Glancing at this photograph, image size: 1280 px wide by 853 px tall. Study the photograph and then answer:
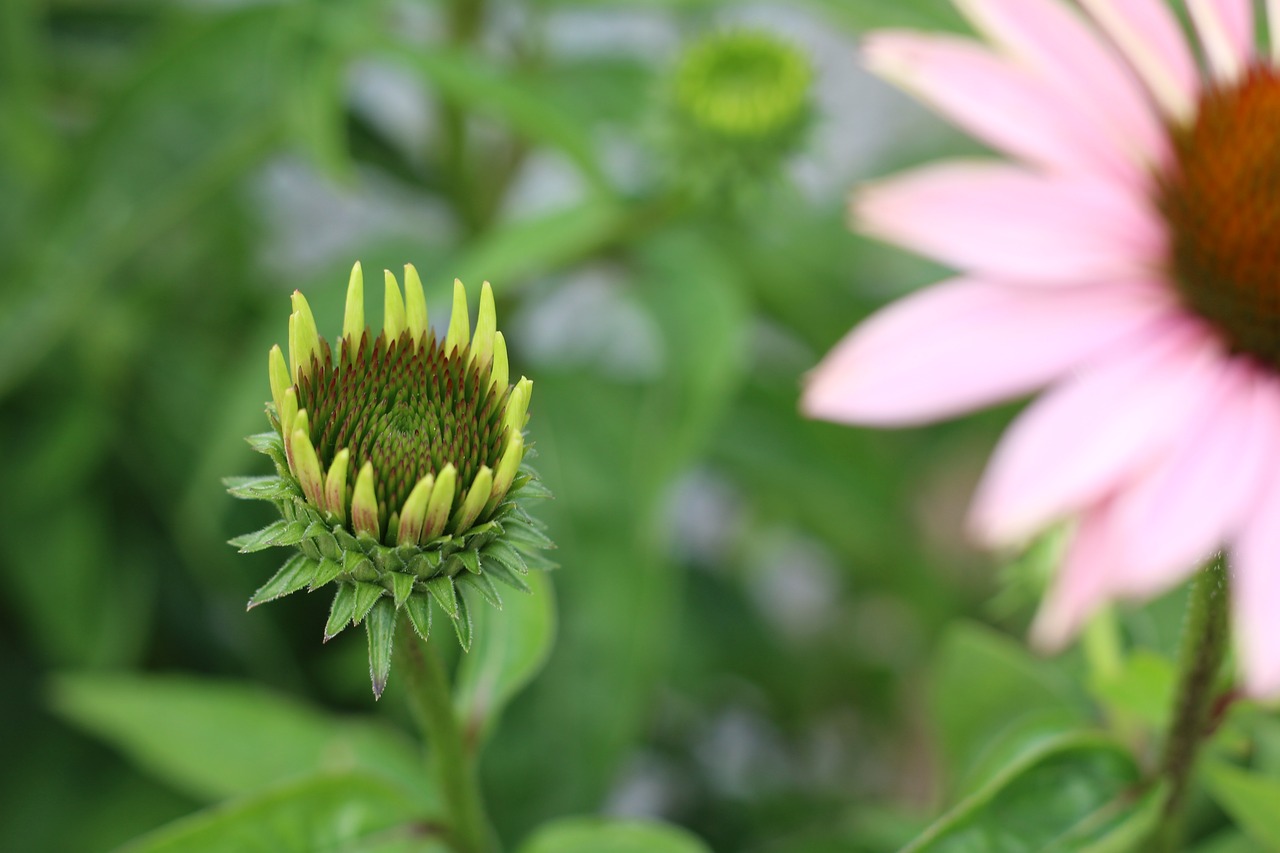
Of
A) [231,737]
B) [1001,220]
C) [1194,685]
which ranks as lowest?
[231,737]

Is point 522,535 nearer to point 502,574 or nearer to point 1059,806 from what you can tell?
point 502,574

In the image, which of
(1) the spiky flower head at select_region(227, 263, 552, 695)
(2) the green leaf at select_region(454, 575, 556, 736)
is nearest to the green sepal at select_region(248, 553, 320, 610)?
(1) the spiky flower head at select_region(227, 263, 552, 695)

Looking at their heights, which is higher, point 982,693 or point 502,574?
point 502,574

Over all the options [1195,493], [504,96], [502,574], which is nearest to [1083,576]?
[1195,493]

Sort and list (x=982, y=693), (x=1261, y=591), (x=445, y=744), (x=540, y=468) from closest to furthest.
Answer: (x=1261, y=591), (x=445, y=744), (x=982, y=693), (x=540, y=468)

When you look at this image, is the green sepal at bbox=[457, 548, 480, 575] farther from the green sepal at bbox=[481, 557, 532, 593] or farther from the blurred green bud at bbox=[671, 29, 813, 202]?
the blurred green bud at bbox=[671, 29, 813, 202]

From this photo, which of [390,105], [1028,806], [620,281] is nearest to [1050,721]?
[1028,806]

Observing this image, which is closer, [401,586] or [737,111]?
[401,586]
